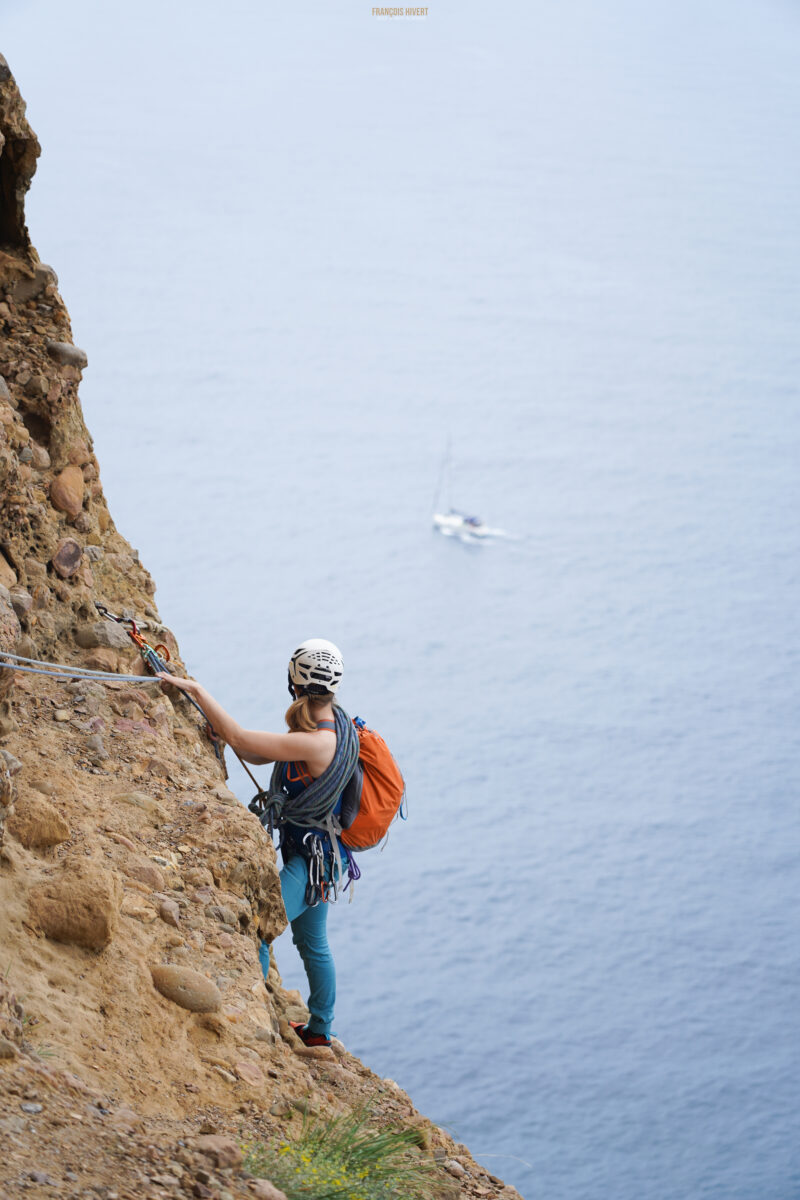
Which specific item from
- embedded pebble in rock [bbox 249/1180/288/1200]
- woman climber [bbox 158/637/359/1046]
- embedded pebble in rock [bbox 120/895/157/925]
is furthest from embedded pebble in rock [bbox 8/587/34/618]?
embedded pebble in rock [bbox 249/1180/288/1200]

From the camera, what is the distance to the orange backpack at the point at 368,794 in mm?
3826

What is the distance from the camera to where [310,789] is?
375cm

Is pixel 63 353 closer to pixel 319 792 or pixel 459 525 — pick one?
pixel 319 792

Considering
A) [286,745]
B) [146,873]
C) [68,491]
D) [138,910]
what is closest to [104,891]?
[138,910]

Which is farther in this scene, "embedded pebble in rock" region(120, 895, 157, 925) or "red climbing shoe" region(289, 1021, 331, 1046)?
"red climbing shoe" region(289, 1021, 331, 1046)

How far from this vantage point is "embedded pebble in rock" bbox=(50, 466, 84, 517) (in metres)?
4.35

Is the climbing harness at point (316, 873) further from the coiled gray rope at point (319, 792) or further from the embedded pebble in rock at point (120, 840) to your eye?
the embedded pebble in rock at point (120, 840)

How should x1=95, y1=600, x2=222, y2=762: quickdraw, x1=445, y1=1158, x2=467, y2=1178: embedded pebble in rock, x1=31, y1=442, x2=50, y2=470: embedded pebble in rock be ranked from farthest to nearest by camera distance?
x1=31, y1=442, x2=50, y2=470: embedded pebble in rock
x1=95, y1=600, x2=222, y2=762: quickdraw
x1=445, y1=1158, x2=467, y2=1178: embedded pebble in rock

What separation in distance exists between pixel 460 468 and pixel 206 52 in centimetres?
735

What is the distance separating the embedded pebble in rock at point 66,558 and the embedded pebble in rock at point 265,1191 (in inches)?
86.9

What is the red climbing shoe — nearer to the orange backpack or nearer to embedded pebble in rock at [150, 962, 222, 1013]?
the orange backpack

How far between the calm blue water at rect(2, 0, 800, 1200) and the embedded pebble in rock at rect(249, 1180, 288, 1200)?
8492 mm

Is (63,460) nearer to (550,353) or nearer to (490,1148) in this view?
(490,1148)

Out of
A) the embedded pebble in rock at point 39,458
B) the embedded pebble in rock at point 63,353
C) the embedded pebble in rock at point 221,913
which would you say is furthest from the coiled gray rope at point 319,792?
the embedded pebble in rock at point 63,353
